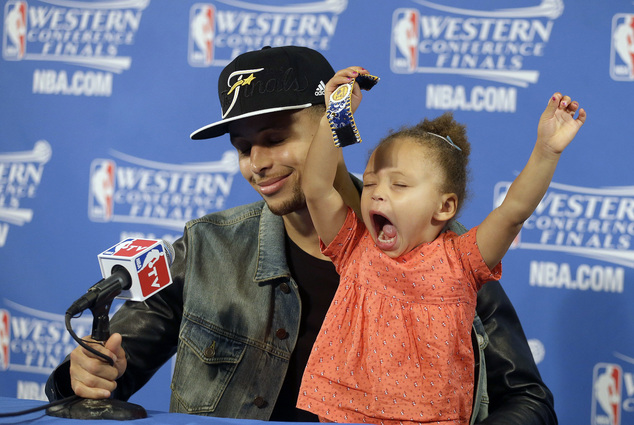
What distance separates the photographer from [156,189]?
2426 millimetres

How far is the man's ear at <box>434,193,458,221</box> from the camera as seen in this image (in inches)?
48.6

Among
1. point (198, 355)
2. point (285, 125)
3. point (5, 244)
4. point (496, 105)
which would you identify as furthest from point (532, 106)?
point (5, 244)

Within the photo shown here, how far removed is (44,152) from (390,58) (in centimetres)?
136

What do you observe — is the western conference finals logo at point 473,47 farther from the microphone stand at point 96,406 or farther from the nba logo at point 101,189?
the microphone stand at point 96,406

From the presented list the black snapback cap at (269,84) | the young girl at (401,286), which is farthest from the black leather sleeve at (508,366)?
the black snapback cap at (269,84)

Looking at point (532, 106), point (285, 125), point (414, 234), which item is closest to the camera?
point (414, 234)

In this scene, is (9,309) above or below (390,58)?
below

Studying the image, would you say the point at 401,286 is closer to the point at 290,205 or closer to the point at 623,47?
the point at 290,205

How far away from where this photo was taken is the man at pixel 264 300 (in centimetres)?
142

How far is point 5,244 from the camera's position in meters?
2.59

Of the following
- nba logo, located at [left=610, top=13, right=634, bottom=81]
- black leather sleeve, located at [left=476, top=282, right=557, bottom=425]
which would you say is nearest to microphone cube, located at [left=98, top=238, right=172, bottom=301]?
black leather sleeve, located at [left=476, top=282, right=557, bottom=425]

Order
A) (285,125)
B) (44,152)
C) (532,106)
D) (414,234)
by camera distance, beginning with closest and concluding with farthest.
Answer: (414,234)
(285,125)
(532,106)
(44,152)

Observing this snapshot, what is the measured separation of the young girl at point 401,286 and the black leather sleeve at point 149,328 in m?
0.49

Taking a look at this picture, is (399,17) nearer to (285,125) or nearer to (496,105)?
(496,105)
